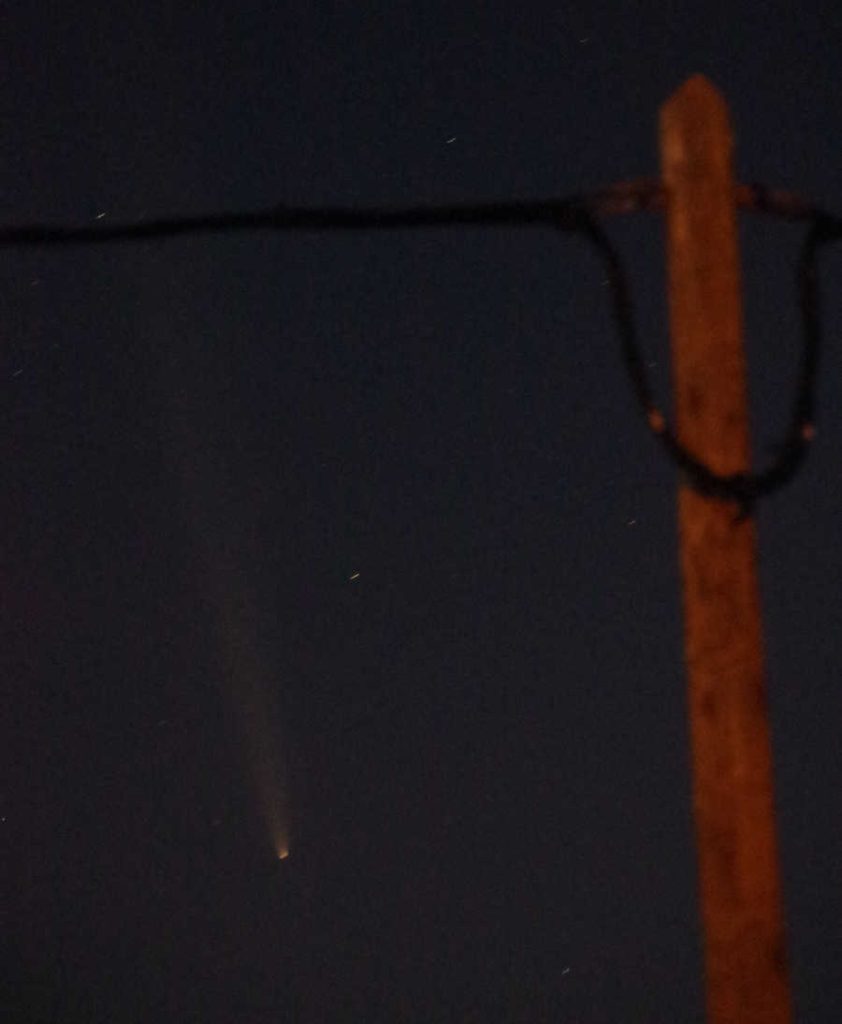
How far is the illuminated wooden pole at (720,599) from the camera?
3963 mm

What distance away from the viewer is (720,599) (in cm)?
409

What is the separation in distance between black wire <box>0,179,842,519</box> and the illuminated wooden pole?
140 millimetres

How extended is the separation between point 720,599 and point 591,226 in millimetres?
1382

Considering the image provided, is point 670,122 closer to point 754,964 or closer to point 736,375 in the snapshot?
point 736,375

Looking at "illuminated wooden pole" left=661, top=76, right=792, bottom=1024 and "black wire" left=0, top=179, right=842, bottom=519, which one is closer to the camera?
"illuminated wooden pole" left=661, top=76, right=792, bottom=1024

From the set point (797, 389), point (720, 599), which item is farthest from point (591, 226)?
point (720, 599)

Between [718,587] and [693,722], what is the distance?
0.43 meters

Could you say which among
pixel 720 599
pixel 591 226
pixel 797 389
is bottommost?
pixel 720 599

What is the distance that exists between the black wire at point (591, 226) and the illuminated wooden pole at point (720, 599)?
140 millimetres

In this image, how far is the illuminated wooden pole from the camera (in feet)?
13.0

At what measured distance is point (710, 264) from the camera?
4215mm

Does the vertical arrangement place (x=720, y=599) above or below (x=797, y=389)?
below

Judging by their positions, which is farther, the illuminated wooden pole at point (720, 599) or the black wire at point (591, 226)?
the black wire at point (591, 226)

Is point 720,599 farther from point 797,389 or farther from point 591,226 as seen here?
point 591,226
